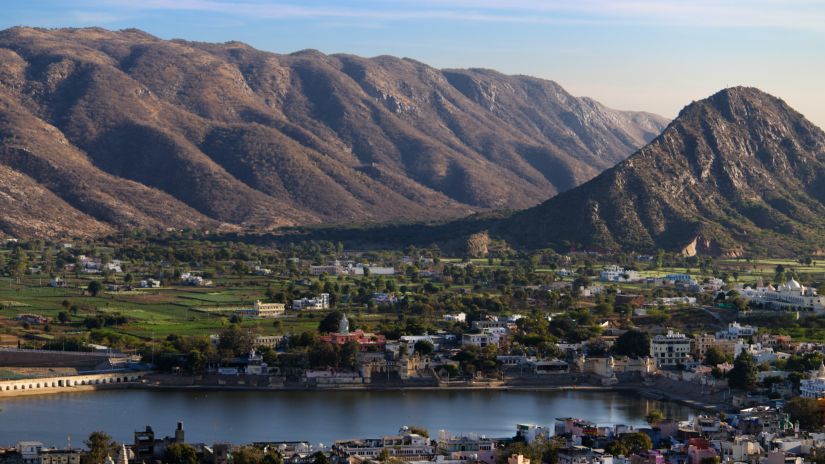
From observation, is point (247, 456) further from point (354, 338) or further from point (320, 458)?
point (354, 338)

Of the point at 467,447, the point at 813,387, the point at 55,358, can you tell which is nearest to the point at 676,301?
the point at 813,387

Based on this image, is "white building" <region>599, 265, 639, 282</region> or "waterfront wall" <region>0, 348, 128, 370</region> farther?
"white building" <region>599, 265, 639, 282</region>

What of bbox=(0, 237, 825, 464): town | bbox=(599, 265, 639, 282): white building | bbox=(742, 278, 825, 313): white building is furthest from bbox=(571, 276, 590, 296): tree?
bbox=(742, 278, 825, 313): white building

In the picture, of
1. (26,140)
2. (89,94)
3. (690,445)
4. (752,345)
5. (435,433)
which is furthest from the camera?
(89,94)

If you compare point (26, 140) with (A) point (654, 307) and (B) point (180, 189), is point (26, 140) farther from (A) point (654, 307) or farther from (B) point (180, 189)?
(A) point (654, 307)

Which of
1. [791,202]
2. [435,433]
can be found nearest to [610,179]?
[791,202]

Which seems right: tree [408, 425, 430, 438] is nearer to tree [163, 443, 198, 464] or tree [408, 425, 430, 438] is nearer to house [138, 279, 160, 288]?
tree [163, 443, 198, 464]
